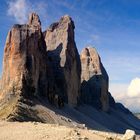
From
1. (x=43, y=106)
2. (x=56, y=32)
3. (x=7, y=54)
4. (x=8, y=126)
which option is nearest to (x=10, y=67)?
(x=7, y=54)

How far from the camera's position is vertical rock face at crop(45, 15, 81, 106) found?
18000 centimetres

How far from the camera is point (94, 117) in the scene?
188 meters

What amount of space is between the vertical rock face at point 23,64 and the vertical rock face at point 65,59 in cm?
2225

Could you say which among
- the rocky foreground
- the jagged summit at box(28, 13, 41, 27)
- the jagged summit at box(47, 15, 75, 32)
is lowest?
the rocky foreground

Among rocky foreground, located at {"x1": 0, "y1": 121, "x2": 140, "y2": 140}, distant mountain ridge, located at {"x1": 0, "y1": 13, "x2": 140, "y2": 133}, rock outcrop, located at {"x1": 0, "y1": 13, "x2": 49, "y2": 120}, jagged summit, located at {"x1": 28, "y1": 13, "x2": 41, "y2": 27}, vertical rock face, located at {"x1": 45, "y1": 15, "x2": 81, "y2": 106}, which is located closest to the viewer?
rocky foreground, located at {"x1": 0, "y1": 121, "x2": 140, "y2": 140}

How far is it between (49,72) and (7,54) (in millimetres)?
20717

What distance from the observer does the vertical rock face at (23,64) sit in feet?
464

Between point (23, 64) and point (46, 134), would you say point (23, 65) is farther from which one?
point (46, 134)

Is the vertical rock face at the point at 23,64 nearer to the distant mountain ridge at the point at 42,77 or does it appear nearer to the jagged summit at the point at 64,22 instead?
the distant mountain ridge at the point at 42,77

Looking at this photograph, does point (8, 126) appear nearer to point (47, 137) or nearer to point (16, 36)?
point (47, 137)

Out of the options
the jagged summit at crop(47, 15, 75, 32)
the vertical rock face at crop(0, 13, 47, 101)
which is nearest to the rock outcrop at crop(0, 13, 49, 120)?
the vertical rock face at crop(0, 13, 47, 101)

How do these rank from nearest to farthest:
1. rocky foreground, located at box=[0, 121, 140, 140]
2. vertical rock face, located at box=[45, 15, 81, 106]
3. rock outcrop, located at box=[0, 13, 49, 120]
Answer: rocky foreground, located at box=[0, 121, 140, 140] < rock outcrop, located at box=[0, 13, 49, 120] < vertical rock face, located at box=[45, 15, 81, 106]

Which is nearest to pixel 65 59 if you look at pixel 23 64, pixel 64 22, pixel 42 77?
pixel 64 22

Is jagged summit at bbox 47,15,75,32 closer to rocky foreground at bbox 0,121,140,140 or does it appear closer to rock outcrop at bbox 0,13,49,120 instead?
rock outcrop at bbox 0,13,49,120
